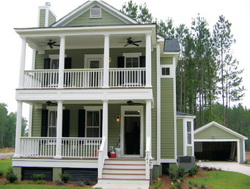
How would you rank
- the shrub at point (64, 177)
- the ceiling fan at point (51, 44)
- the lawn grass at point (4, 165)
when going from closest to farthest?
the shrub at point (64, 177)
the ceiling fan at point (51, 44)
the lawn grass at point (4, 165)

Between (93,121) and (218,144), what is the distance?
55.8ft

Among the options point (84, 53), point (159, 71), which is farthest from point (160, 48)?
point (84, 53)

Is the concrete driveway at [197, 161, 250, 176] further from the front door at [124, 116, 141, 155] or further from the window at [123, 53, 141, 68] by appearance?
the window at [123, 53, 141, 68]

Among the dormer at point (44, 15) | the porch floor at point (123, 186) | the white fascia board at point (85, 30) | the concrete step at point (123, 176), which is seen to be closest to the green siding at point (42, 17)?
the dormer at point (44, 15)

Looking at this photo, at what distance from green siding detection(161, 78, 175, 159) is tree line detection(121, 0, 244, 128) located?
1720cm

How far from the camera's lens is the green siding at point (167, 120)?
56.5 ft

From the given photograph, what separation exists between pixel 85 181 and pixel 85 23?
8137 millimetres

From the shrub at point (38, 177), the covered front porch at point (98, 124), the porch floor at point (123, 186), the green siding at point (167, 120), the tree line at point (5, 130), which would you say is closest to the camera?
the porch floor at point (123, 186)

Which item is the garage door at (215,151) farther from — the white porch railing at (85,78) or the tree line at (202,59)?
the white porch railing at (85,78)

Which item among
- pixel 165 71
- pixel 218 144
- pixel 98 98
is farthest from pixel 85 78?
pixel 218 144

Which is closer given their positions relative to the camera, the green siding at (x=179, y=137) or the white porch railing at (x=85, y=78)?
the white porch railing at (x=85, y=78)

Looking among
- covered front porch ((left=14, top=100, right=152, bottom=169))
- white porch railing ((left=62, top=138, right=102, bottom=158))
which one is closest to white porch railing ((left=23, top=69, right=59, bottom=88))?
covered front porch ((left=14, top=100, right=152, bottom=169))

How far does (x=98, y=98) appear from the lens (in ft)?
46.8

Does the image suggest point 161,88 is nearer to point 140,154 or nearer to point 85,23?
point 140,154
